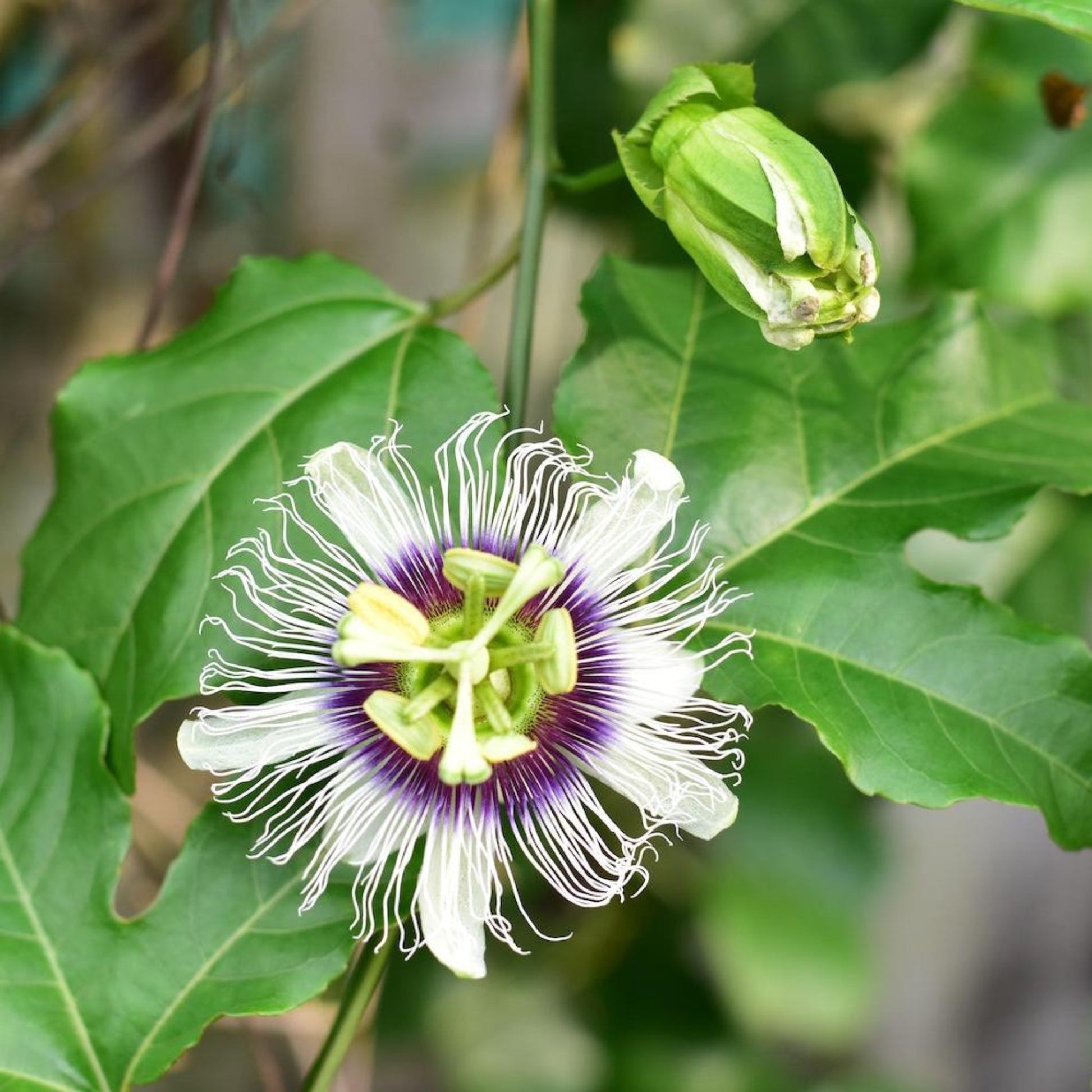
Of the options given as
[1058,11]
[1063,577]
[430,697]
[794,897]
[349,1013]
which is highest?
[1058,11]

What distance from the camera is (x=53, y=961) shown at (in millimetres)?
800

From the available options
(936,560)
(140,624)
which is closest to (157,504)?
(140,624)

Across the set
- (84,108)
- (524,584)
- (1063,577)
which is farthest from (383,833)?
(1063,577)

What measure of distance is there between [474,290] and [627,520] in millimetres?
295

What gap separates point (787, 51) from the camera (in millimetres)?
1189

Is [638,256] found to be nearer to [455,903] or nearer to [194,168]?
[194,168]

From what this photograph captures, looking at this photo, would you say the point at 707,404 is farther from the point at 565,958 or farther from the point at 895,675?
the point at 565,958

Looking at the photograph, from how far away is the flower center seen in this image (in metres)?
0.64

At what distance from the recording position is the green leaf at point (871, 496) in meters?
0.73

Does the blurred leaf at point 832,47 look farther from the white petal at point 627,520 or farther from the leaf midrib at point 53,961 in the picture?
the leaf midrib at point 53,961

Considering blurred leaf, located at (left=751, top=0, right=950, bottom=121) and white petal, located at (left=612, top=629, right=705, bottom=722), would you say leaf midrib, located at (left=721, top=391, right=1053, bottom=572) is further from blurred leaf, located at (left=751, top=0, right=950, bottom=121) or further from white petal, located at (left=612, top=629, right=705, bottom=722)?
blurred leaf, located at (left=751, top=0, right=950, bottom=121)

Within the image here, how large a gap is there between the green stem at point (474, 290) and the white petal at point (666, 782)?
0.34m

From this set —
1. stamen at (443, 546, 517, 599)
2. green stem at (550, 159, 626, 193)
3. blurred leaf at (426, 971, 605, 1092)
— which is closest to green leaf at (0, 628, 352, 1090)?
stamen at (443, 546, 517, 599)

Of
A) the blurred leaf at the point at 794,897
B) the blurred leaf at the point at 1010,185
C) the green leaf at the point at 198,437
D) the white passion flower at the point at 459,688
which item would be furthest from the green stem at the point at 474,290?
the blurred leaf at the point at 794,897
